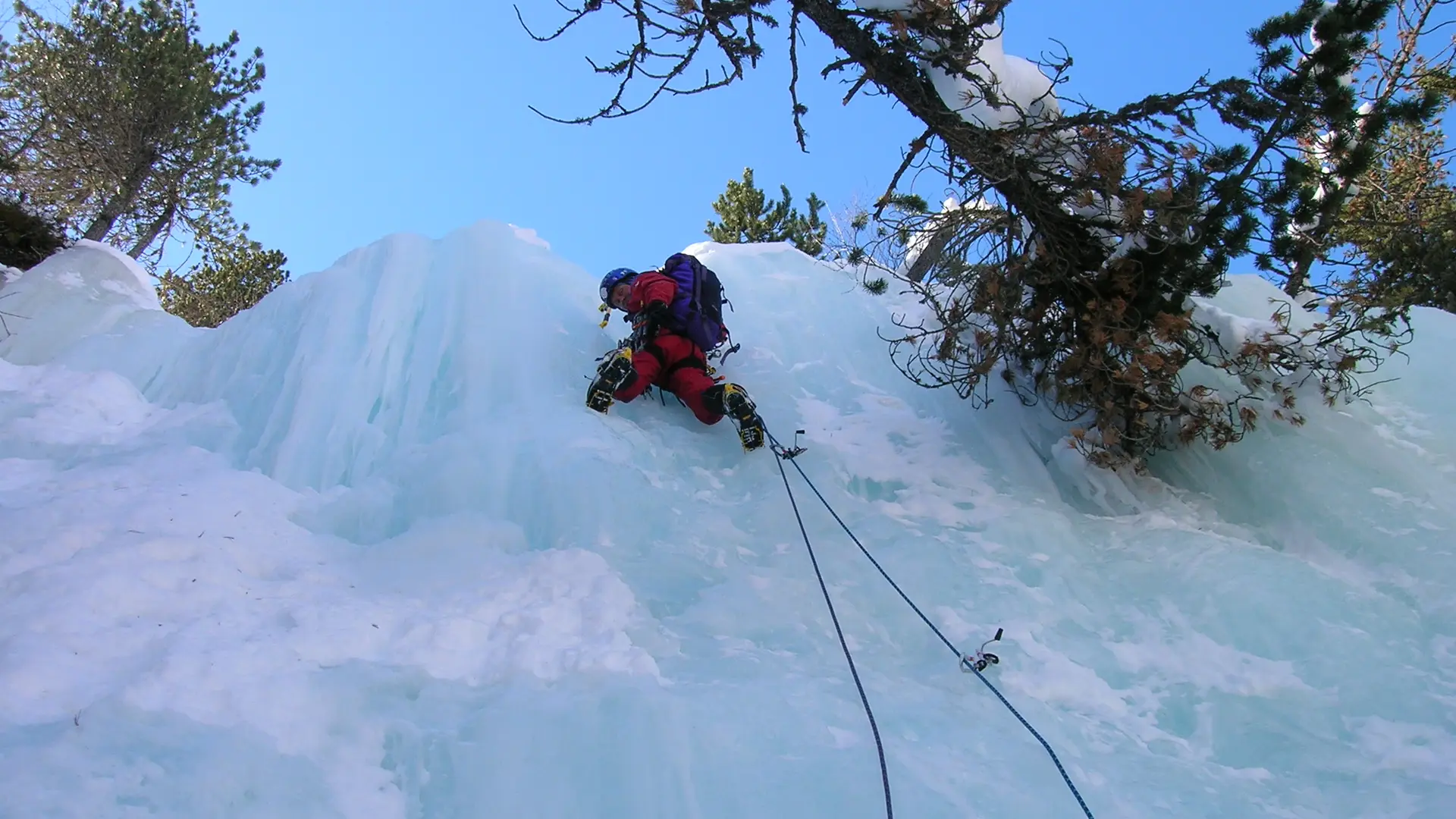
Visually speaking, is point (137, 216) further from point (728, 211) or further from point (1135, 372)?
point (1135, 372)

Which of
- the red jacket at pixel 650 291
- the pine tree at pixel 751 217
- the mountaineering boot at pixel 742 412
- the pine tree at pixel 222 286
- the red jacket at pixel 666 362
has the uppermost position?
the pine tree at pixel 751 217

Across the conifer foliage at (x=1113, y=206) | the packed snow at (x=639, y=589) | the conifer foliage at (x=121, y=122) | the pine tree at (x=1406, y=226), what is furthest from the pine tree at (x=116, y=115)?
the pine tree at (x=1406, y=226)

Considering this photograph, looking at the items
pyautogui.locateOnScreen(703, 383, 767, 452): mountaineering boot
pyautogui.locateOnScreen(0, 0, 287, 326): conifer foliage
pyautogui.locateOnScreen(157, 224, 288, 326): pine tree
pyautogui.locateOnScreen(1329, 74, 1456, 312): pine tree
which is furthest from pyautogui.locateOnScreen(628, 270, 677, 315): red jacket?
pyautogui.locateOnScreen(157, 224, 288, 326): pine tree

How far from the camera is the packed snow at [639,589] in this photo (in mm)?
2074

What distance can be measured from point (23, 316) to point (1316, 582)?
312 inches

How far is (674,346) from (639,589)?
1788 millimetres

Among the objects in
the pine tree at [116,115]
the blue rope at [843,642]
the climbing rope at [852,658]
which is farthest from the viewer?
the pine tree at [116,115]

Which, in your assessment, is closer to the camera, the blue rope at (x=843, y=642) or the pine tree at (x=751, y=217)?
the blue rope at (x=843, y=642)

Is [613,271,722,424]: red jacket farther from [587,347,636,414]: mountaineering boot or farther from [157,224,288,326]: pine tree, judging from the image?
[157,224,288,326]: pine tree

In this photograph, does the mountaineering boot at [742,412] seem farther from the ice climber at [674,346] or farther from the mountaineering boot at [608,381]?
the mountaineering boot at [608,381]

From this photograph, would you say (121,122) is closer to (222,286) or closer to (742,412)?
(222,286)

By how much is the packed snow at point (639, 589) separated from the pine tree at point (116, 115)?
4290mm

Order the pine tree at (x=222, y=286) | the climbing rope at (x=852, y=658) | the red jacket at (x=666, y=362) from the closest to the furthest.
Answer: the climbing rope at (x=852, y=658)
the red jacket at (x=666, y=362)
the pine tree at (x=222, y=286)

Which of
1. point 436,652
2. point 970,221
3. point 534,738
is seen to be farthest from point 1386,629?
point 436,652
